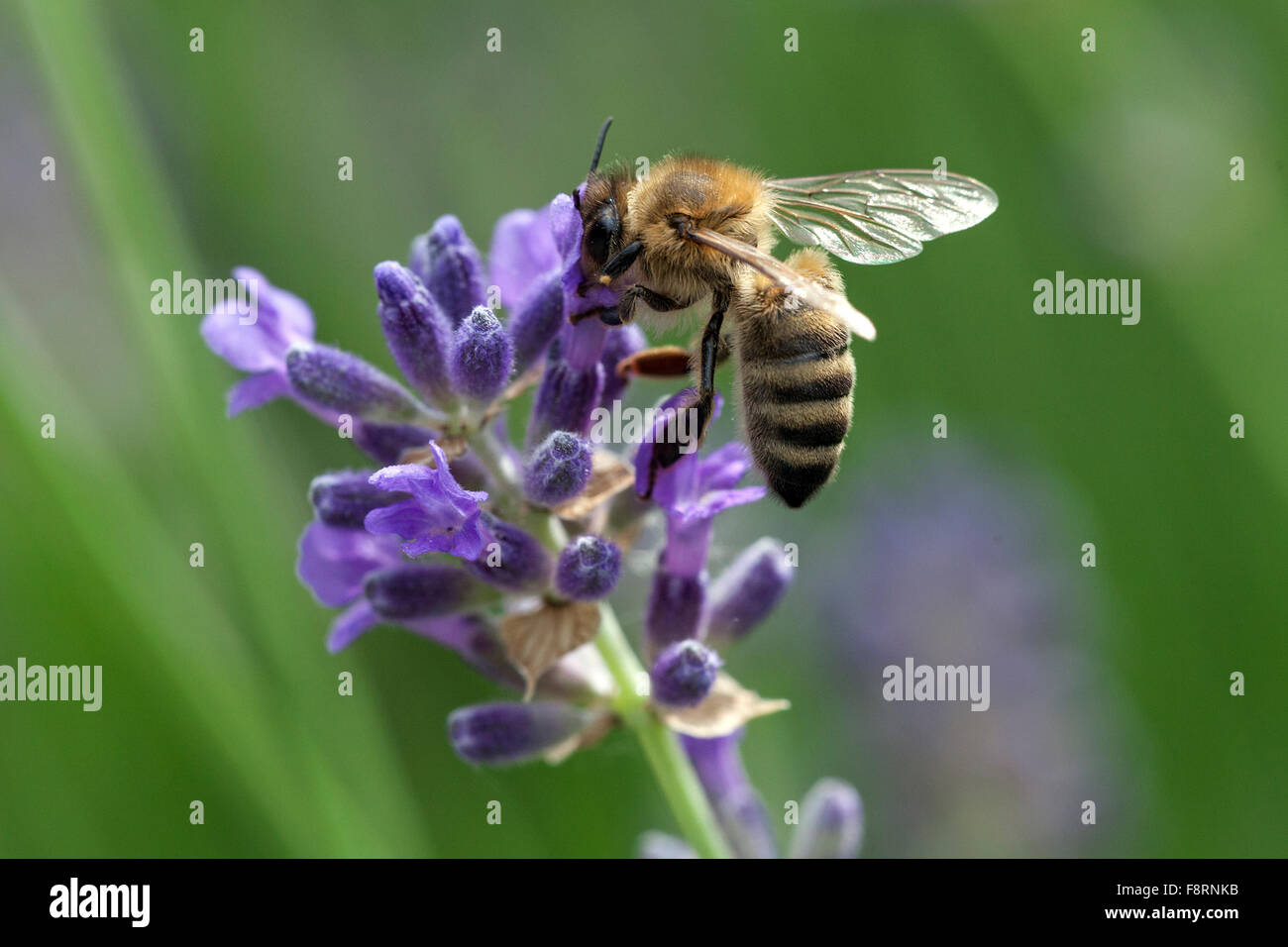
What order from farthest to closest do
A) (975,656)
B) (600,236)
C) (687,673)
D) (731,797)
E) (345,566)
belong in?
(975,656) → (731,797) → (345,566) → (600,236) → (687,673)

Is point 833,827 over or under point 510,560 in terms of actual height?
under

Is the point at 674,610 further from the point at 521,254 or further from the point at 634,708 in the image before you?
the point at 521,254

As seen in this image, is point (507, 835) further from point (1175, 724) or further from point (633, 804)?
point (1175, 724)

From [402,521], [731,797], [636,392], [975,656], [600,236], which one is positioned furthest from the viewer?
[636,392]

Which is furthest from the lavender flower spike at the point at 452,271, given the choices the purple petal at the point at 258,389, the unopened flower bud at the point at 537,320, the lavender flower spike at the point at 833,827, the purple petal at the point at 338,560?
the lavender flower spike at the point at 833,827

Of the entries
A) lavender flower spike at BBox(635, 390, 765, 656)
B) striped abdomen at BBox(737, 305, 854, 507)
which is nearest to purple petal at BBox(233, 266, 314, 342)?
lavender flower spike at BBox(635, 390, 765, 656)

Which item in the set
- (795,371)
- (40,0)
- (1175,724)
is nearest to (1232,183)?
(1175,724)

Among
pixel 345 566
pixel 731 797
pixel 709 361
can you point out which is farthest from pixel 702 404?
pixel 731 797
